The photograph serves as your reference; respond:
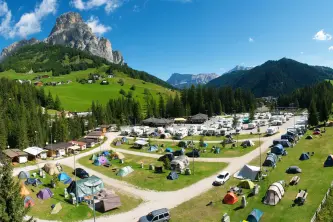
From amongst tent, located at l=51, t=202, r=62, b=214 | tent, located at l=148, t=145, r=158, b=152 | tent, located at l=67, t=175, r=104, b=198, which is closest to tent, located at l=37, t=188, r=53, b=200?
tent, located at l=67, t=175, r=104, b=198

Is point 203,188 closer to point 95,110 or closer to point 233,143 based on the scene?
point 233,143

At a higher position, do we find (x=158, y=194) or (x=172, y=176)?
(x=172, y=176)

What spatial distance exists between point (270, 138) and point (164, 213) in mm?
47063

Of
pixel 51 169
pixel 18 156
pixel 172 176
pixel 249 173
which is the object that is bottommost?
pixel 172 176

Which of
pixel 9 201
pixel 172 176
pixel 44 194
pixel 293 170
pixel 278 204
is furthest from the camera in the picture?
pixel 172 176

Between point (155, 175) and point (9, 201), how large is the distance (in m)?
27.8

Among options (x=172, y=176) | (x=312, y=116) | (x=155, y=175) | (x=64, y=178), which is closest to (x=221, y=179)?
(x=172, y=176)

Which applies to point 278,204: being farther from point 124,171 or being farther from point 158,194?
point 124,171

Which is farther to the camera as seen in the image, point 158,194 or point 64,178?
point 64,178

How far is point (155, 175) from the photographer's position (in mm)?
43688

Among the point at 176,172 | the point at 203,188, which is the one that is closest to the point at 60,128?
the point at 176,172

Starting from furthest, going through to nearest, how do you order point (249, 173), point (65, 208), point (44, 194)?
1. point (249, 173)
2. point (44, 194)
3. point (65, 208)

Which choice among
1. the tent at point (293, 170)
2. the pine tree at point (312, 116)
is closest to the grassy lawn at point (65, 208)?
the tent at point (293, 170)

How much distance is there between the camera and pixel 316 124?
80250 millimetres
